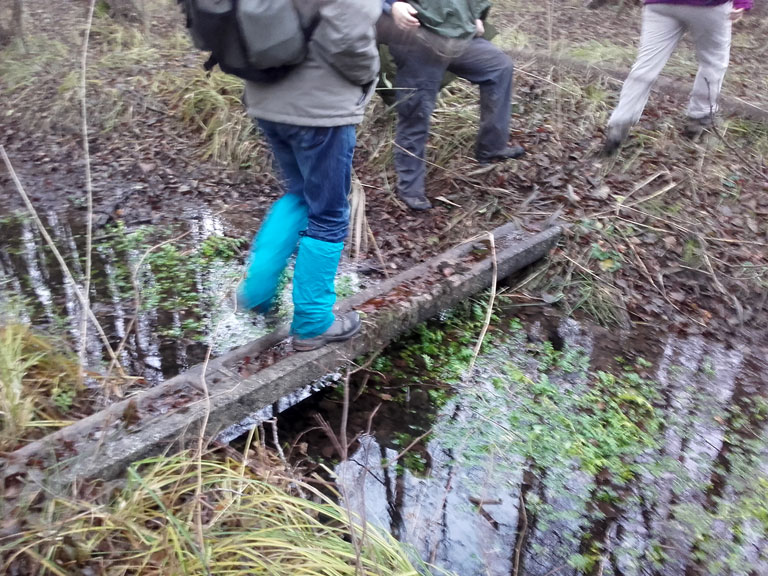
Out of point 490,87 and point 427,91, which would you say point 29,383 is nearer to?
point 427,91

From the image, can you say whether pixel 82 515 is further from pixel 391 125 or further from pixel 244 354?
pixel 391 125

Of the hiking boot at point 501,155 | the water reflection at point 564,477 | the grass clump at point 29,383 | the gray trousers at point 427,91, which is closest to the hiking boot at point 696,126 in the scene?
the hiking boot at point 501,155

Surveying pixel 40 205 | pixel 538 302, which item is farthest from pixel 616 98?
pixel 40 205

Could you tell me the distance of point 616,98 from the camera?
6.16 m

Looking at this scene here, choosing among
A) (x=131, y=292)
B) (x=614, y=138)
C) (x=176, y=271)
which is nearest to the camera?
(x=131, y=292)

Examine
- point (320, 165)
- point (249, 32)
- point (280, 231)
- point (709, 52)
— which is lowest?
point (280, 231)

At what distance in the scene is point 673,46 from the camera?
4.93 m

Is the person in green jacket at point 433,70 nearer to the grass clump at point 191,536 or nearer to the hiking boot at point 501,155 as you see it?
the hiking boot at point 501,155

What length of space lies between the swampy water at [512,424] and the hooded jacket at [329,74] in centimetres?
110

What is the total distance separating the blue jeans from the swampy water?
0.76 m

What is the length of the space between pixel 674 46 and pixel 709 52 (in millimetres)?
294

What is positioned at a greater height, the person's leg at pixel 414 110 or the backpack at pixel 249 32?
the backpack at pixel 249 32

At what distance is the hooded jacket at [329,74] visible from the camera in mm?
2285

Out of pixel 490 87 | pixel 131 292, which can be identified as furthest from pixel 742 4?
pixel 131 292
